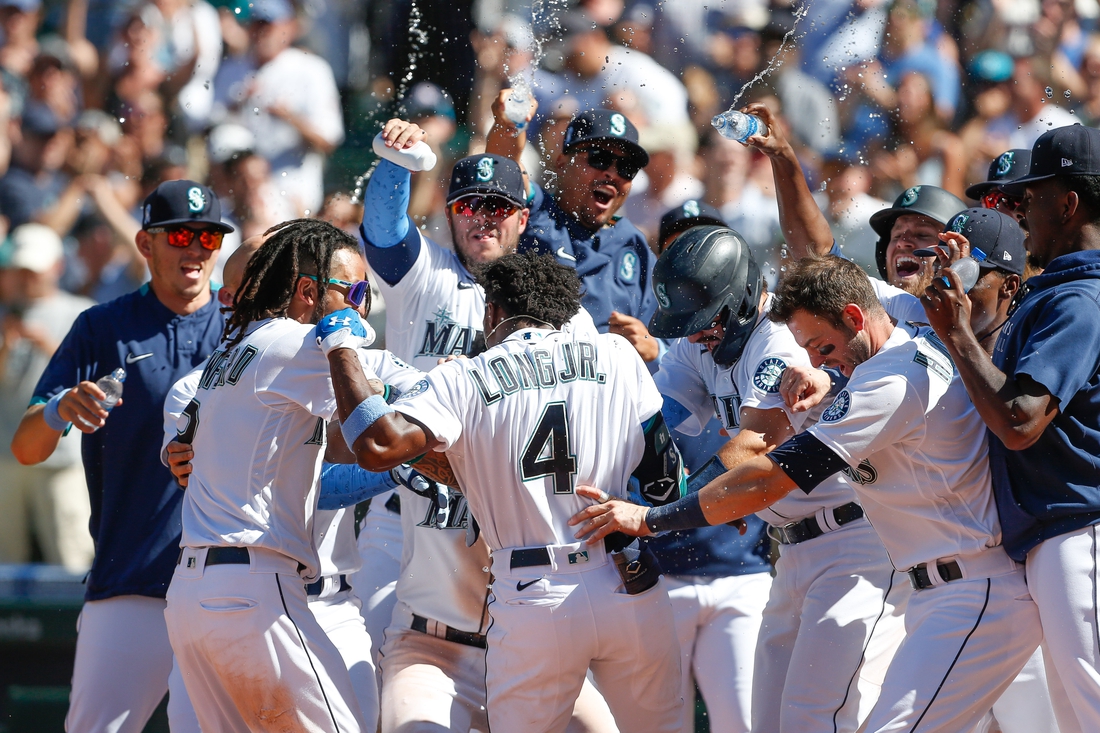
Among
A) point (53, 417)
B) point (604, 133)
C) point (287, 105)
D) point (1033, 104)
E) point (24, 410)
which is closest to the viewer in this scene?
point (53, 417)

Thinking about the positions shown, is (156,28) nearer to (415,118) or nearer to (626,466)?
(415,118)

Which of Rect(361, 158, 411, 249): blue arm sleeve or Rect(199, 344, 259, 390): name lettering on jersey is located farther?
Rect(361, 158, 411, 249): blue arm sleeve

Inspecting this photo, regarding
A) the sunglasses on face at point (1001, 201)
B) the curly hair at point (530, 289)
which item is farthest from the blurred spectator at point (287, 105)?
the sunglasses on face at point (1001, 201)

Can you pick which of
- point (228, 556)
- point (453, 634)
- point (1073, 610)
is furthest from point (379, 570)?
point (1073, 610)

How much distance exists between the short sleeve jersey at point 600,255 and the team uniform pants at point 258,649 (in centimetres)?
229

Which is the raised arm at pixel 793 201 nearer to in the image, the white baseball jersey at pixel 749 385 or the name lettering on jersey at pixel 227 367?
the white baseball jersey at pixel 749 385

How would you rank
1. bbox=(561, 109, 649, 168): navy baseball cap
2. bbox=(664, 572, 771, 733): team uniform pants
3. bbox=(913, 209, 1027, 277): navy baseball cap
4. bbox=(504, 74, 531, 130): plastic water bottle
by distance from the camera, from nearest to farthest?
bbox=(913, 209, 1027, 277): navy baseball cap < bbox=(664, 572, 771, 733): team uniform pants < bbox=(561, 109, 649, 168): navy baseball cap < bbox=(504, 74, 531, 130): plastic water bottle

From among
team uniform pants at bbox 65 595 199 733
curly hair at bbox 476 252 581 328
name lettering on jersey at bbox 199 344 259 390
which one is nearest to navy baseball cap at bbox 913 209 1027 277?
curly hair at bbox 476 252 581 328

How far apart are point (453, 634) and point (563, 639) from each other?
107 centimetres

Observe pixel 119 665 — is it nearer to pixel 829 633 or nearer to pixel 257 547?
pixel 257 547

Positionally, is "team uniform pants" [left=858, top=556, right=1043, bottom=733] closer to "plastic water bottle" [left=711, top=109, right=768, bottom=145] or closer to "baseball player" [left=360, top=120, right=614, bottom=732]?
"baseball player" [left=360, top=120, right=614, bottom=732]

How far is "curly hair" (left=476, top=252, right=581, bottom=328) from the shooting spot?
4211mm

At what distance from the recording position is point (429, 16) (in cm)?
926

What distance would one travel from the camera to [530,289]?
4.22 metres
